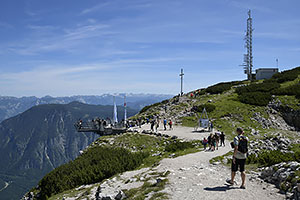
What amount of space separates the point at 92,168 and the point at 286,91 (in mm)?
38231

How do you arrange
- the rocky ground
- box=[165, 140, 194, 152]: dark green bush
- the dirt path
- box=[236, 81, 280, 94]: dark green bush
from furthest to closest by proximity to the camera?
1. box=[236, 81, 280, 94]: dark green bush
2. box=[165, 140, 194, 152]: dark green bush
3. the rocky ground
4. the dirt path

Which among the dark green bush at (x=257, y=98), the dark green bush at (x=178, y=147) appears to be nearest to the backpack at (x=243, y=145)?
the dark green bush at (x=178, y=147)

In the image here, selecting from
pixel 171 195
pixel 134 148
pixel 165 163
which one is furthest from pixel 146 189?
pixel 134 148

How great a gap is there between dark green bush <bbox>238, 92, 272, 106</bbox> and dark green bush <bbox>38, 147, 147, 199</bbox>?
2631 cm

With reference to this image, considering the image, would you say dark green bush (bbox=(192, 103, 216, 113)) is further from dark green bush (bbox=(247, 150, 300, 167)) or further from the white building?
the white building

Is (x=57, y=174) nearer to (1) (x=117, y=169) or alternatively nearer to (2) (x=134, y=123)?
(1) (x=117, y=169)

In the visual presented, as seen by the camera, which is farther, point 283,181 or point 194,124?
point 194,124

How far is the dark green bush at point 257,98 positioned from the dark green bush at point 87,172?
26312 mm

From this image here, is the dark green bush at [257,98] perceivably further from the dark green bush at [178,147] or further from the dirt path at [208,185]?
the dirt path at [208,185]

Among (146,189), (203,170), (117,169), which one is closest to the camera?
(146,189)

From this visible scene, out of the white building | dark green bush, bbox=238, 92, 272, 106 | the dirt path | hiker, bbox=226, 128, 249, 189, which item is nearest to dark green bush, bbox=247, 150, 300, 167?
the dirt path

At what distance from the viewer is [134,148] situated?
27.2 m

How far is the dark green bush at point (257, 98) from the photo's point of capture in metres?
40.9

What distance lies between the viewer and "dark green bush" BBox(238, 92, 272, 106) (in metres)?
40.9
